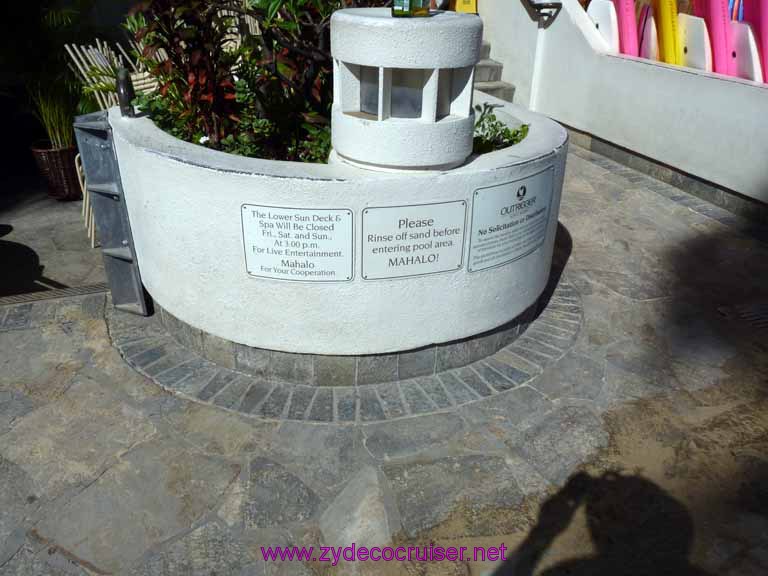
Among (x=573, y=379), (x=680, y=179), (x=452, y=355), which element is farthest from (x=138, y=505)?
(x=680, y=179)

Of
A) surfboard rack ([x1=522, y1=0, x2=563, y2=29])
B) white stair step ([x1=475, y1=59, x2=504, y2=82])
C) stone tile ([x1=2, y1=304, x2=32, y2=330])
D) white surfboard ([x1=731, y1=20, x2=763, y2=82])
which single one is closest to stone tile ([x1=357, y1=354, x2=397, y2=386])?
stone tile ([x1=2, y1=304, x2=32, y2=330])

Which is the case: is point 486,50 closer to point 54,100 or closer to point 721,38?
point 721,38

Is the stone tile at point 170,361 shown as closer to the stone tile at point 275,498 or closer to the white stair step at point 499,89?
the stone tile at point 275,498

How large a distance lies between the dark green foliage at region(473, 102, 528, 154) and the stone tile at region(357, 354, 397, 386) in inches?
67.2

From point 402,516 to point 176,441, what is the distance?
1.39m

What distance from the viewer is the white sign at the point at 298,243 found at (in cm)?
347

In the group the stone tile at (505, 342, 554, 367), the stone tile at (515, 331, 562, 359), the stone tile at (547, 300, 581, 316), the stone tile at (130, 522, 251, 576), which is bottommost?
the stone tile at (547, 300, 581, 316)

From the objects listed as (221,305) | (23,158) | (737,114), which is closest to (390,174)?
(221,305)

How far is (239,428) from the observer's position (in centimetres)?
363

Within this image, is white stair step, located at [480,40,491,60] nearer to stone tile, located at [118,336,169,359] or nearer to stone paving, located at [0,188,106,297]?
stone paving, located at [0,188,106,297]

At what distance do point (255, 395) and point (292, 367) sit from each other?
291 millimetres

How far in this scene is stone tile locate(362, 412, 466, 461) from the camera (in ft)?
11.4

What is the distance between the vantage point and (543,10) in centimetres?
921

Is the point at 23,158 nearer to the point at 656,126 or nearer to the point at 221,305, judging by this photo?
the point at 221,305
